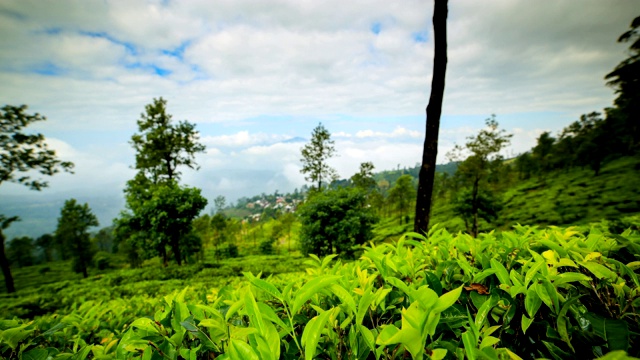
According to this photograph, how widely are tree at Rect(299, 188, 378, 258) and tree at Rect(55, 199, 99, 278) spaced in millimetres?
46582

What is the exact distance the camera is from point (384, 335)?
2.85 ft

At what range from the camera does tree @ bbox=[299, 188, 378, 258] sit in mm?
13773

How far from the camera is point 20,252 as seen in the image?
58.0 meters

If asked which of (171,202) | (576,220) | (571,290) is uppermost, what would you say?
(171,202)

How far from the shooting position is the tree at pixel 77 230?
4172 cm

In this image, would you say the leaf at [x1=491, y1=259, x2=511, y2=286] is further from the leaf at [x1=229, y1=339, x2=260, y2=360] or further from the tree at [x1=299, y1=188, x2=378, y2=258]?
the tree at [x1=299, y1=188, x2=378, y2=258]

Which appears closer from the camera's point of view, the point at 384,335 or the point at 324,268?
the point at 384,335

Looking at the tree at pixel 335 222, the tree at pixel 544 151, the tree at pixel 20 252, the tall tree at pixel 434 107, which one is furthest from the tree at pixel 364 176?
the tree at pixel 20 252

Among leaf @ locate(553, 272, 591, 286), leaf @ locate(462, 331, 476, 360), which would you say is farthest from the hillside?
leaf @ locate(462, 331, 476, 360)

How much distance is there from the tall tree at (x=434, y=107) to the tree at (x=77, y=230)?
5501cm

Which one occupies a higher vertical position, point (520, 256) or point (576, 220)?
point (520, 256)

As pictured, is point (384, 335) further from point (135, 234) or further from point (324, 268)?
point (135, 234)

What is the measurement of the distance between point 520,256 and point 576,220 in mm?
40752

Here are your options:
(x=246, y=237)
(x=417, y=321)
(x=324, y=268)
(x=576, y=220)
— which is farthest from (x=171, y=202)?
(x=246, y=237)
